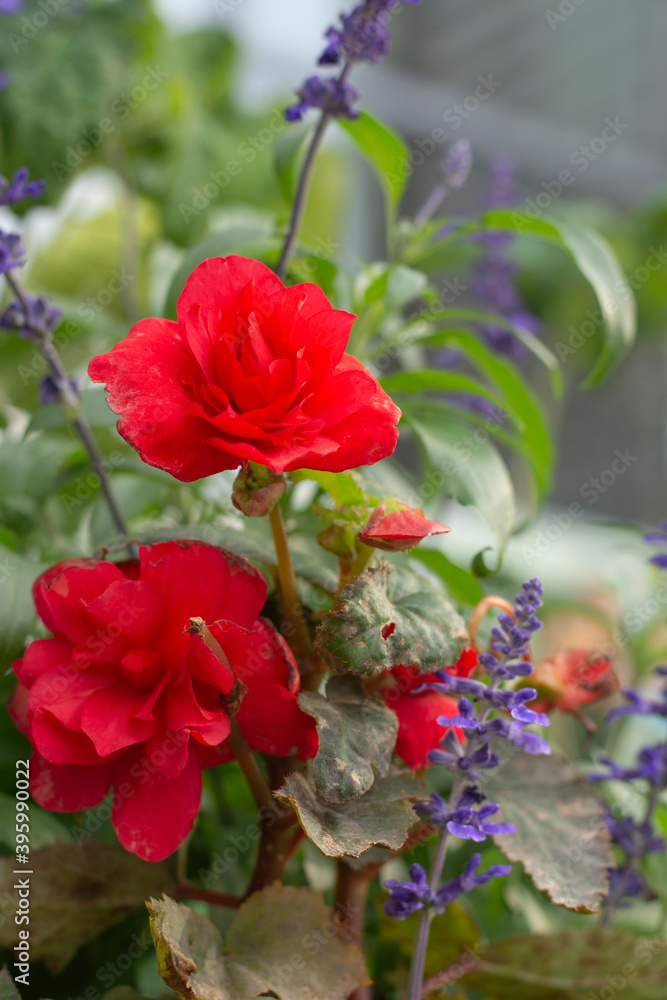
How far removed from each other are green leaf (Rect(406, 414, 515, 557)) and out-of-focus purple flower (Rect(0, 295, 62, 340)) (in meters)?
0.19

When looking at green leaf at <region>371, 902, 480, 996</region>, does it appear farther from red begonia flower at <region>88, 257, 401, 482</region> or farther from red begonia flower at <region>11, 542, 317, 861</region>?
red begonia flower at <region>88, 257, 401, 482</region>

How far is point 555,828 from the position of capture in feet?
1.12

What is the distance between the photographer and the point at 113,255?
1049 millimetres

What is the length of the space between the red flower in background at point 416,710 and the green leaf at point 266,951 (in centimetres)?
7

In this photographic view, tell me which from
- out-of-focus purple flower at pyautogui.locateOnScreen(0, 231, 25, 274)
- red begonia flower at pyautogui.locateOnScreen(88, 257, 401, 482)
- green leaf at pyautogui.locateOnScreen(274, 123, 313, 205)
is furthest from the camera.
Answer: green leaf at pyautogui.locateOnScreen(274, 123, 313, 205)

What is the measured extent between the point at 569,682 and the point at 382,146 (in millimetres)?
333

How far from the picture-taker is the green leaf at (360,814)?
25 centimetres

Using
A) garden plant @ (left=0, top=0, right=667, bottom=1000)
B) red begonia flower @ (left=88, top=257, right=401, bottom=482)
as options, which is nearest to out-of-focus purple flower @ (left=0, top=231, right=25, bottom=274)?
garden plant @ (left=0, top=0, right=667, bottom=1000)

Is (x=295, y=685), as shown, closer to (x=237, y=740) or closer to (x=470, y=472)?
(x=237, y=740)

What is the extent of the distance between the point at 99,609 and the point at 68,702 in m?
0.03

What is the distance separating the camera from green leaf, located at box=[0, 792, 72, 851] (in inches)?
14.2

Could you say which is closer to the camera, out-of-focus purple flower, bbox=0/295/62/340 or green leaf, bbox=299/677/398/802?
green leaf, bbox=299/677/398/802

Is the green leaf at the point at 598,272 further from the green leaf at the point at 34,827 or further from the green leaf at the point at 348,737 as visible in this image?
the green leaf at the point at 34,827

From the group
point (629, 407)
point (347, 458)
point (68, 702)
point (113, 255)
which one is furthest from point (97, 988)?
point (629, 407)
